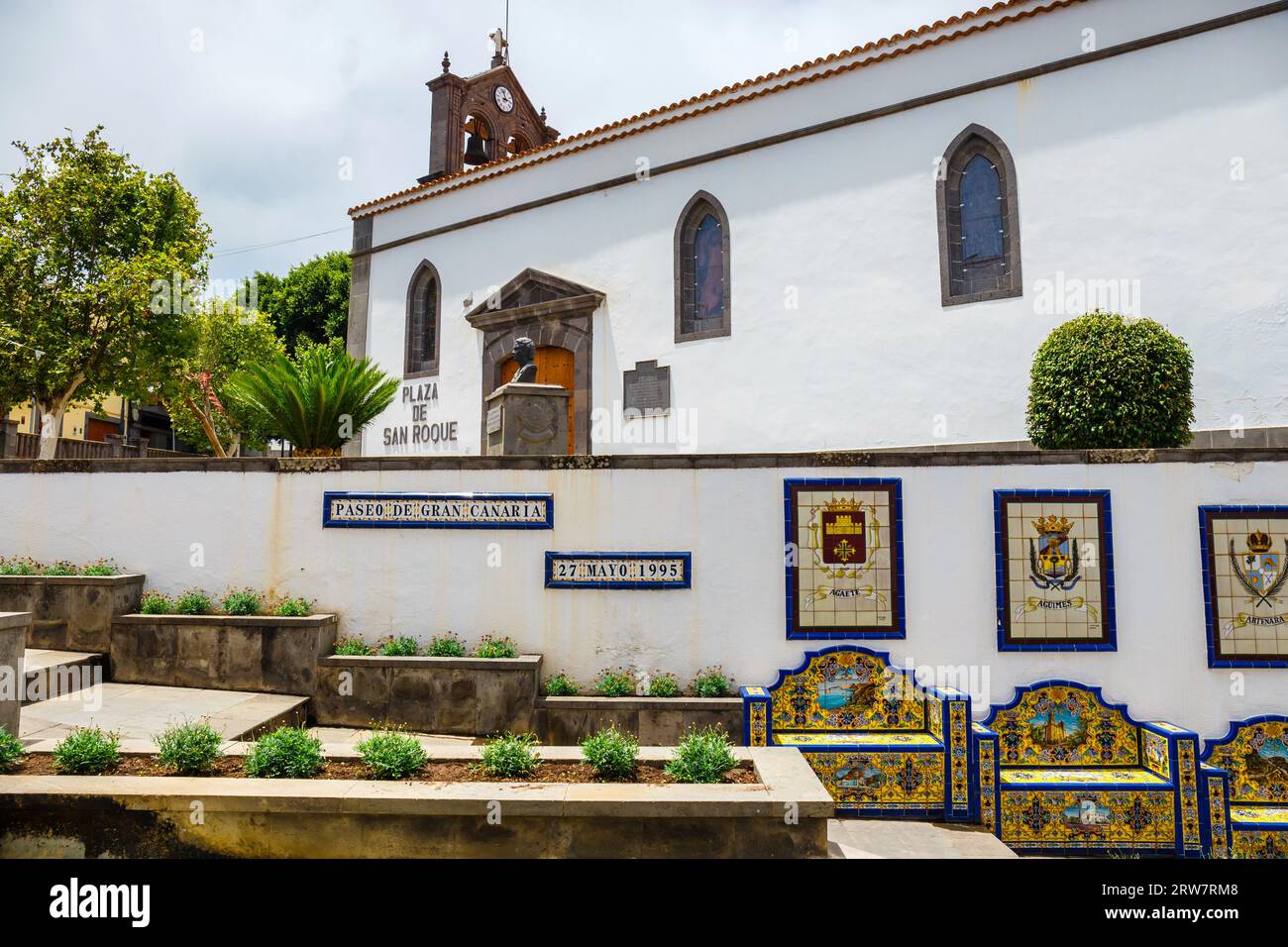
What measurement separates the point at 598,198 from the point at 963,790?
12.1 metres

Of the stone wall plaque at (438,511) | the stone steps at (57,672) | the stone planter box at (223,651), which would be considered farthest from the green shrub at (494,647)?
the stone steps at (57,672)

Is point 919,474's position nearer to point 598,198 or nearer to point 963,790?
point 963,790

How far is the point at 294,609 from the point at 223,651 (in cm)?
77

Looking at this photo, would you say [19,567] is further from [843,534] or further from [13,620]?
[843,534]

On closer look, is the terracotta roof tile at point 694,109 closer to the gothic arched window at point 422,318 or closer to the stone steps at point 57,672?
the gothic arched window at point 422,318

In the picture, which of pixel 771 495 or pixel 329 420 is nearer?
pixel 771 495

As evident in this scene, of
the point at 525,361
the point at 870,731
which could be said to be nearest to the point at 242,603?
the point at 525,361

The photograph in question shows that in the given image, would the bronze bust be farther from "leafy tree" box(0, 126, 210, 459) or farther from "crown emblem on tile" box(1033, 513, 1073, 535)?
"leafy tree" box(0, 126, 210, 459)

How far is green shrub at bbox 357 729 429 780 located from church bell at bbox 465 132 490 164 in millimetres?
17913

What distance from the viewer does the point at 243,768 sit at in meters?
5.14

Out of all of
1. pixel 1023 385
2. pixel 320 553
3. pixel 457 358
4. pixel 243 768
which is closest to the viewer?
pixel 243 768

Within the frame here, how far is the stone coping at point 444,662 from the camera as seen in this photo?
7.63m

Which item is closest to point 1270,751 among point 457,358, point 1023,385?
point 1023,385

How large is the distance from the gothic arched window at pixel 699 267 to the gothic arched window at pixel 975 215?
3.66 metres
